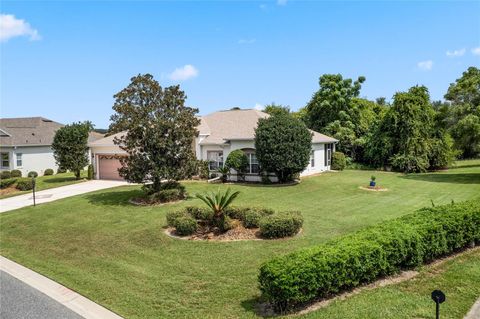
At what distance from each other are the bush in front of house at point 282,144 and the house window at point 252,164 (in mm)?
1998

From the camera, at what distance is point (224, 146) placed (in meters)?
27.2

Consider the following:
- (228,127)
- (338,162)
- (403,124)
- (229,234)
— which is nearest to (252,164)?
(228,127)

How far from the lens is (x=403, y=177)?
2770cm

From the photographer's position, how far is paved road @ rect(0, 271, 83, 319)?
7652 millimetres

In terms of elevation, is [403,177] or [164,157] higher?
[164,157]

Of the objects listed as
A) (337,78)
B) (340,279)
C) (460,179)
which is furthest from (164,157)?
(337,78)

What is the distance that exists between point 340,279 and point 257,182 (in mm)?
18681

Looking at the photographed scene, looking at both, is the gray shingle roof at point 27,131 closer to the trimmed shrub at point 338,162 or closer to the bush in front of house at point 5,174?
the bush in front of house at point 5,174

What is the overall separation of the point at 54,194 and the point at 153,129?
10.9 meters

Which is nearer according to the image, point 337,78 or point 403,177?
point 403,177

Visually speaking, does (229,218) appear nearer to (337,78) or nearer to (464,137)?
(464,137)

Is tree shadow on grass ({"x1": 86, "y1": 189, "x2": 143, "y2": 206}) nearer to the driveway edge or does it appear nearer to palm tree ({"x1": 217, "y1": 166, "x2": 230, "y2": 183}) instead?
palm tree ({"x1": 217, "y1": 166, "x2": 230, "y2": 183})

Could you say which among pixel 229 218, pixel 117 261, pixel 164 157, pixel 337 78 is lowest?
pixel 117 261

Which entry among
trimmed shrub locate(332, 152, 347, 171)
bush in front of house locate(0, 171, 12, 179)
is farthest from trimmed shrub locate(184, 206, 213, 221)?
bush in front of house locate(0, 171, 12, 179)
